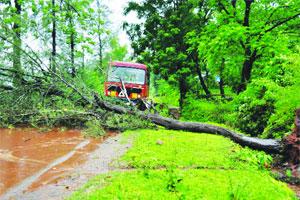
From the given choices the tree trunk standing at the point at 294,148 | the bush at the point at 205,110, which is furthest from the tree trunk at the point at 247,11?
the tree trunk standing at the point at 294,148

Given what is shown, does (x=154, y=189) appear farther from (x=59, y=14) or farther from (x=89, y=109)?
(x=59, y=14)

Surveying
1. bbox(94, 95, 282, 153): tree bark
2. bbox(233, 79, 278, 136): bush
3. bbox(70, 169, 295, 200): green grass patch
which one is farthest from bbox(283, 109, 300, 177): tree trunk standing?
bbox(233, 79, 278, 136): bush

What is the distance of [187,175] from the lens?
470 centimetres

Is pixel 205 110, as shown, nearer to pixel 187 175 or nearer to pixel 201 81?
pixel 201 81

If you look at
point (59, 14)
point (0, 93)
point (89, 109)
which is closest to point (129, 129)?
point (89, 109)

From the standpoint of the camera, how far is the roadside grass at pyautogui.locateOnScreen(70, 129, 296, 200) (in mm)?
3883

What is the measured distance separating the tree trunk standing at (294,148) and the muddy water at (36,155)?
12.7 feet

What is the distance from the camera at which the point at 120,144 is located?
7297 millimetres

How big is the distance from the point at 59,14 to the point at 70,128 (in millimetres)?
12268

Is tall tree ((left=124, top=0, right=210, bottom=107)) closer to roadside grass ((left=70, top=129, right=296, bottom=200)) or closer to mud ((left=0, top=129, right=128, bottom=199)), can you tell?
mud ((left=0, top=129, right=128, bottom=199))

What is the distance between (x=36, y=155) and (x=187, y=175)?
3.22 metres

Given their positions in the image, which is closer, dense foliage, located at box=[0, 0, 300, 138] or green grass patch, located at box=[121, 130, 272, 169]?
green grass patch, located at box=[121, 130, 272, 169]

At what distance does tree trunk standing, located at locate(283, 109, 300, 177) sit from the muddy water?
3873 millimetres

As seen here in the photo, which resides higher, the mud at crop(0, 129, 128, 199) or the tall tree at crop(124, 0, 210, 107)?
the tall tree at crop(124, 0, 210, 107)
